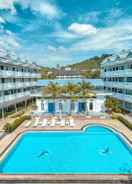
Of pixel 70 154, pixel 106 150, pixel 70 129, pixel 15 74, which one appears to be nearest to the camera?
pixel 70 154

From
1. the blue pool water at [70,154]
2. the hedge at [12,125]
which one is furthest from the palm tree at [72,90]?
the blue pool water at [70,154]

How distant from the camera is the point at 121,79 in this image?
45.5 m

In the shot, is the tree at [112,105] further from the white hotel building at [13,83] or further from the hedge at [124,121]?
the white hotel building at [13,83]

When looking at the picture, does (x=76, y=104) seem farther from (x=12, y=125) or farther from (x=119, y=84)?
(x=12, y=125)

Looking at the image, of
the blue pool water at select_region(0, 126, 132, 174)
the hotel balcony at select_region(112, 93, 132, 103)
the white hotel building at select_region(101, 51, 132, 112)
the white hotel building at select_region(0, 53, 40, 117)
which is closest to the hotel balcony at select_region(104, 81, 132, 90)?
the white hotel building at select_region(101, 51, 132, 112)

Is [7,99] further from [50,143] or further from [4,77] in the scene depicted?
[50,143]

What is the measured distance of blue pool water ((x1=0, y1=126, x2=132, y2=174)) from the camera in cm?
1938

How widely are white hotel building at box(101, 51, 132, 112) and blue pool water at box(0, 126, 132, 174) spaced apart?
13218 millimetres

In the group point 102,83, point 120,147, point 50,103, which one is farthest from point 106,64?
point 120,147

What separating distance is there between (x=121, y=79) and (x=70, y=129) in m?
20.0

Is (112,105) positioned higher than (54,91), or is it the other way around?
(54,91)

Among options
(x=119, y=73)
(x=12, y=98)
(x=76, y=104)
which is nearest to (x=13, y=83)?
(x=12, y=98)

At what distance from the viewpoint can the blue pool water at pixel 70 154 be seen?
763 inches

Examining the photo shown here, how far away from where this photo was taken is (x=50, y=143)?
2650 centimetres
